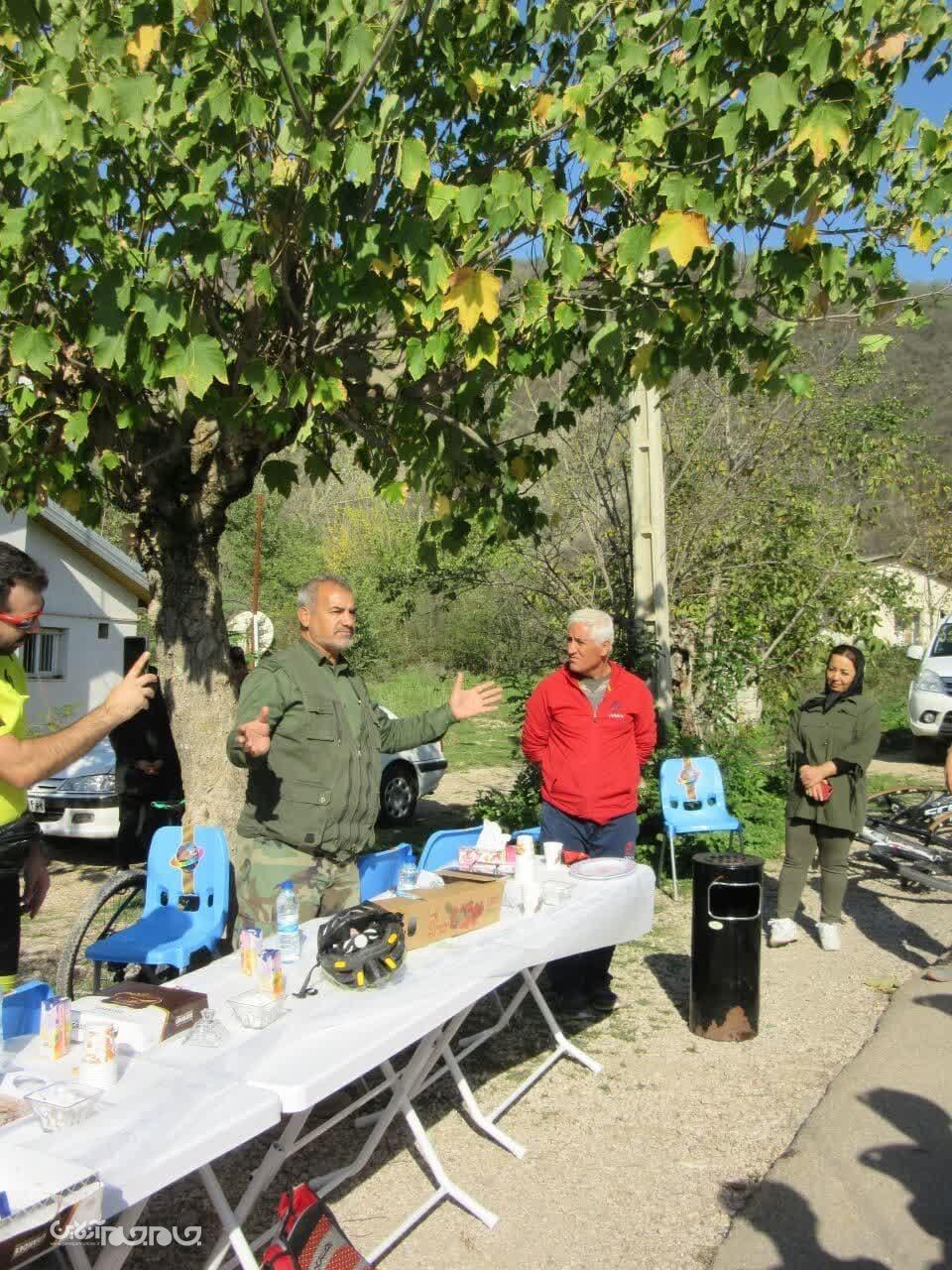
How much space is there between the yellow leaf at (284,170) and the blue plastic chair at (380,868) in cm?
303

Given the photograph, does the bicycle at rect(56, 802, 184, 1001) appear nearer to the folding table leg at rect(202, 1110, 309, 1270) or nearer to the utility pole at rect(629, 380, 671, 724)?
the folding table leg at rect(202, 1110, 309, 1270)

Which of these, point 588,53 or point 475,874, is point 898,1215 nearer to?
point 475,874

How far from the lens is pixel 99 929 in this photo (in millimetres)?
5340

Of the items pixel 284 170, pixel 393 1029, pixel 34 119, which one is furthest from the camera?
pixel 284 170

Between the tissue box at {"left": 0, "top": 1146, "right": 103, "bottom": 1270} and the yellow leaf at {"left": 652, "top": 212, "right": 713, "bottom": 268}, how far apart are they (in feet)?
11.6

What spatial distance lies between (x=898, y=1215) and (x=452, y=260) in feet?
13.7

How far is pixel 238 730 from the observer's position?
→ 3.95 metres

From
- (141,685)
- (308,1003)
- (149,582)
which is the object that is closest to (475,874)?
(308,1003)

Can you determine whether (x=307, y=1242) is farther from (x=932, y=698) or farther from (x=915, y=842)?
(x=932, y=698)

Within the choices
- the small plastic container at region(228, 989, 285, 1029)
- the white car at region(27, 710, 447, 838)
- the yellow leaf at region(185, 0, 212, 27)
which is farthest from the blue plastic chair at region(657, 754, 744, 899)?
the yellow leaf at region(185, 0, 212, 27)

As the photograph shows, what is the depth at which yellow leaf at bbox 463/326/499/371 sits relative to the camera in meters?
Result: 4.77

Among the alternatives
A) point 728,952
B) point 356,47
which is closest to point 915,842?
point 728,952

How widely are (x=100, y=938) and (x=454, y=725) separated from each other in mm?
18018

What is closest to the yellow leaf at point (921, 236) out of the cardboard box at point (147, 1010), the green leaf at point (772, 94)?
the green leaf at point (772, 94)
